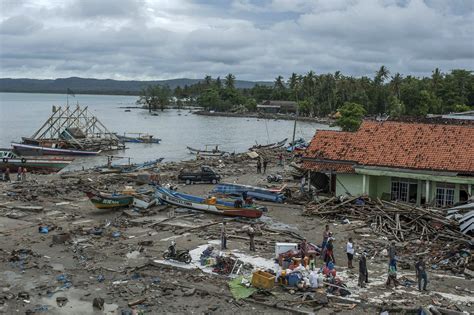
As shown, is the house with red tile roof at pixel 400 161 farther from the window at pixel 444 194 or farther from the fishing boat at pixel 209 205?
the fishing boat at pixel 209 205

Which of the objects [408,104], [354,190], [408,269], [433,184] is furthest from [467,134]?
[408,104]

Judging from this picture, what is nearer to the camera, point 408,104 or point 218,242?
point 218,242

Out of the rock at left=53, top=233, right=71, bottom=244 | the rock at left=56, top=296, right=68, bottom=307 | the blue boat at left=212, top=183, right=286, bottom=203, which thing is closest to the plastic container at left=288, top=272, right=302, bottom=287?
the rock at left=56, top=296, right=68, bottom=307

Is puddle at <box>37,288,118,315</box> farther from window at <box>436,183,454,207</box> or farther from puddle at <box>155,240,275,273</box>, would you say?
window at <box>436,183,454,207</box>

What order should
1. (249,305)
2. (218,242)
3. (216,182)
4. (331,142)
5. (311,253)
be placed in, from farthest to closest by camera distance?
(216,182) < (331,142) < (218,242) < (311,253) < (249,305)

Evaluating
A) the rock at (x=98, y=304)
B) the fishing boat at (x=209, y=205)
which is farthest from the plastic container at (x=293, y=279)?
the fishing boat at (x=209, y=205)

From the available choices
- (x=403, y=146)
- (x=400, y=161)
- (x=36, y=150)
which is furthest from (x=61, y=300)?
(x=36, y=150)

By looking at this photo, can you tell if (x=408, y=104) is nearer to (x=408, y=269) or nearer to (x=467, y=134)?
(x=467, y=134)
